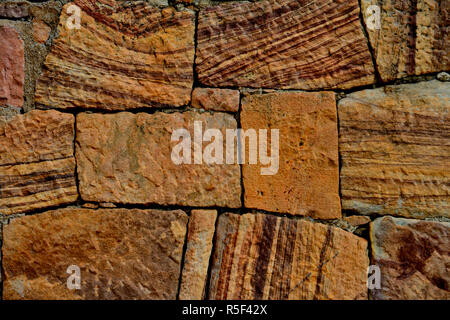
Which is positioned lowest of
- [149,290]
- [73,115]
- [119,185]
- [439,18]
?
[149,290]

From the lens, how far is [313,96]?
166cm

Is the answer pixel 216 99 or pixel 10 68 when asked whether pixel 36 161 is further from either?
pixel 216 99

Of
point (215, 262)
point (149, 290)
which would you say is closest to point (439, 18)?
point (215, 262)

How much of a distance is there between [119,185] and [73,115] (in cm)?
40

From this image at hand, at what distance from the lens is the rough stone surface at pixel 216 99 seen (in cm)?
168

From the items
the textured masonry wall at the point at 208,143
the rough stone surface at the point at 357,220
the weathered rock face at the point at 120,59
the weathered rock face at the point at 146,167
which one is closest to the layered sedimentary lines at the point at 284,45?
the textured masonry wall at the point at 208,143

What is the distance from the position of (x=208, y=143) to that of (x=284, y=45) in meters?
0.58

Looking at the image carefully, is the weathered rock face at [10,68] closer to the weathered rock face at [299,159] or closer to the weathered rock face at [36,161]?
the weathered rock face at [36,161]

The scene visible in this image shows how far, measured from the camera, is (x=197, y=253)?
5.44ft

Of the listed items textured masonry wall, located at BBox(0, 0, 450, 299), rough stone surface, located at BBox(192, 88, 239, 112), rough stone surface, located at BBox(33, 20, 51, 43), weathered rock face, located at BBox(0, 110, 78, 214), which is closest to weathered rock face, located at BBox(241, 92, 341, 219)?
textured masonry wall, located at BBox(0, 0, 450, 299)

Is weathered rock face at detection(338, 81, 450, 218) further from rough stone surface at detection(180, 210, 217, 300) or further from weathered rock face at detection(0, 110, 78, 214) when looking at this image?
weathered rock face at detection(0, 110, 78, 214)

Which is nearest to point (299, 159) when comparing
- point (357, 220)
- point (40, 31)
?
point (357, 220)

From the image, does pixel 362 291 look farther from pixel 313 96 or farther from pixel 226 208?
pixel 313 96

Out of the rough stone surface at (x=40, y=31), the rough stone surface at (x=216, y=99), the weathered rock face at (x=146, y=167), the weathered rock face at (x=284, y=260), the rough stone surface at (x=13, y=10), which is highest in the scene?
the rough stone surface at (x=13, y=10)
